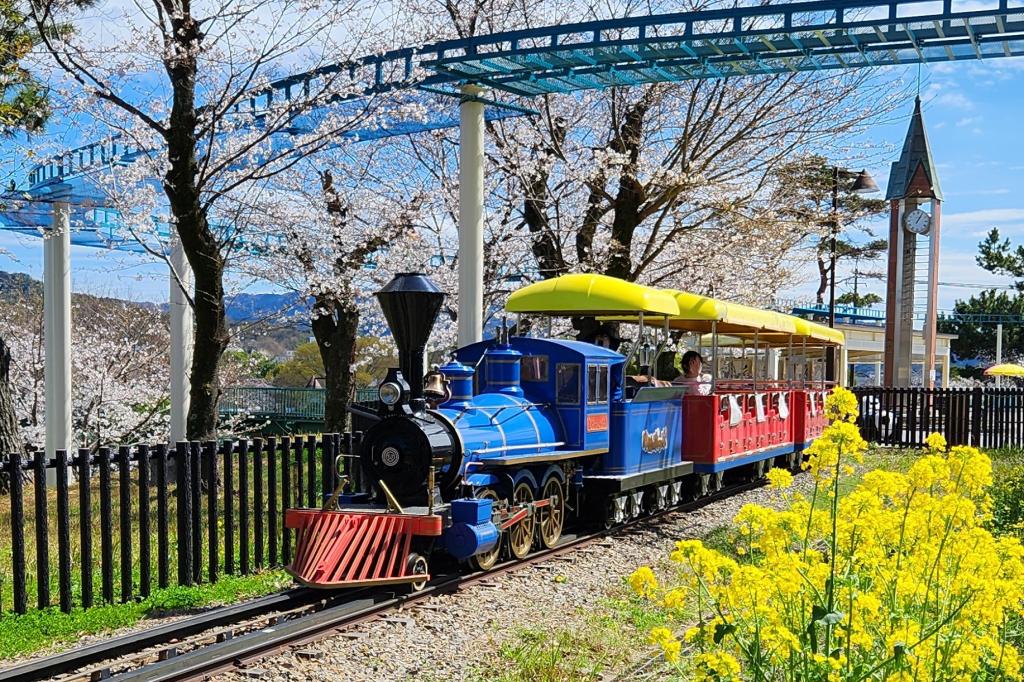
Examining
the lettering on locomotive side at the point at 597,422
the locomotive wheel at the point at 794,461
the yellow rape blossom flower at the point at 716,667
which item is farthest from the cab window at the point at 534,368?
the locomotive wheel at the point at 794,461

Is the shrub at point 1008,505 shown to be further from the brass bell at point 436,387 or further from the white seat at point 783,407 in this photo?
the brass bell at point 436,387

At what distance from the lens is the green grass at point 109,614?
279 inches

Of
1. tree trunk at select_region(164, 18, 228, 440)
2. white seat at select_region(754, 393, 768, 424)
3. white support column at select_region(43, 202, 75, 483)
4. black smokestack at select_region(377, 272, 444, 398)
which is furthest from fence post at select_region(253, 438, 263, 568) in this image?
white support column at select_region(43, 202, 75, 483)

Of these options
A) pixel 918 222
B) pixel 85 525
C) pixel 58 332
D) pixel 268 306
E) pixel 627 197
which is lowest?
pixel 85 525

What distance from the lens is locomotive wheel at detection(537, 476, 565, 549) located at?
33.4 ft

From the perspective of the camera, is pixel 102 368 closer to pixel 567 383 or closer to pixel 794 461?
pixel 794 461

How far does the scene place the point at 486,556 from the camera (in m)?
9.13

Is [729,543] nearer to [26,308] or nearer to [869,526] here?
[869,526]

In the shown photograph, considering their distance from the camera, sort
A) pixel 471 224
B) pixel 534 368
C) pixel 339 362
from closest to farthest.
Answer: pixel 534 368 → pixel 471 224 → pixel 339 362

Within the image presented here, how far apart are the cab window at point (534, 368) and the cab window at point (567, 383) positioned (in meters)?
0.15

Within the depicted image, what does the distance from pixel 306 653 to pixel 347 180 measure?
13.4 metres

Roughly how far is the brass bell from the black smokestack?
0.51 metres

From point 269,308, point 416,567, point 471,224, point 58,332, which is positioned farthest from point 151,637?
point 269,308

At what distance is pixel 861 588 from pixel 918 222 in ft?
102
